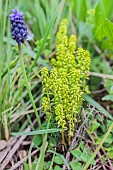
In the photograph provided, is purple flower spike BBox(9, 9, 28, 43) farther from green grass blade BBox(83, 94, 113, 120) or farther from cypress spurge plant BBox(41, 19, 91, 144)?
green grass blade BBox(83, 94, 113, 120)

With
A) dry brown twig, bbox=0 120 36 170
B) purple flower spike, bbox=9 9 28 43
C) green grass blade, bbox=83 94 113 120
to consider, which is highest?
purple flower spike, bbox=9 9 28 43

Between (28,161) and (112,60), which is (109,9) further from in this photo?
(28,161)

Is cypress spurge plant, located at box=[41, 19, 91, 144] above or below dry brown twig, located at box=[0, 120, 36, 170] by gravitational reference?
above

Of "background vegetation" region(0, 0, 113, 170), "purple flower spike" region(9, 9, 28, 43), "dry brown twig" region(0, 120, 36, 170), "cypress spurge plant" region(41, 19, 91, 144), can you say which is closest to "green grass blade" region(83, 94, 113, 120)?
"background vegetation" region(0, 0, 113, 170)

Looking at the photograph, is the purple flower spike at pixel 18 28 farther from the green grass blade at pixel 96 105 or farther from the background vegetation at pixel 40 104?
the green grass blade at pixel 96 105

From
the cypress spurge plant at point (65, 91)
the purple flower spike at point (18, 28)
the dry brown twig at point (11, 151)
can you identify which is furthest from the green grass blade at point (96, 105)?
the purple flower spike at point (18, 28)

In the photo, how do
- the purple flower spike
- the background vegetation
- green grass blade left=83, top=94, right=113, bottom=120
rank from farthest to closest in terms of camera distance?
green grass blade left=83, top=94, right=113, bottom=120, the background vegetation, the purple flower spike

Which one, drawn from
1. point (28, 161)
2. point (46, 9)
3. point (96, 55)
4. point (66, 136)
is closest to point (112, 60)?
point (96, 55)

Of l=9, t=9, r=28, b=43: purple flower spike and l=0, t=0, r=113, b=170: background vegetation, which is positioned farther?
l=0, t=0, r=113, b=170: background vegetation
